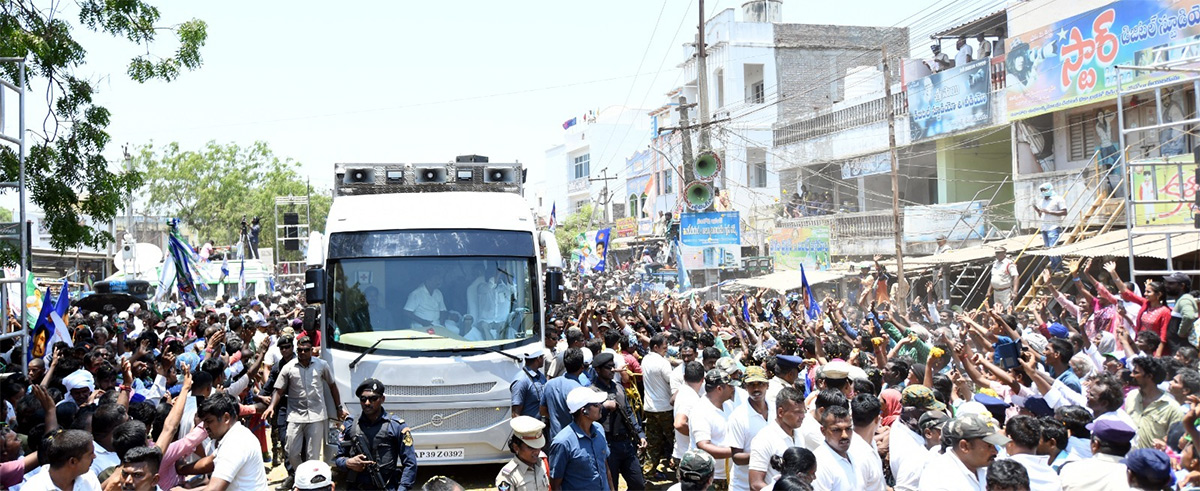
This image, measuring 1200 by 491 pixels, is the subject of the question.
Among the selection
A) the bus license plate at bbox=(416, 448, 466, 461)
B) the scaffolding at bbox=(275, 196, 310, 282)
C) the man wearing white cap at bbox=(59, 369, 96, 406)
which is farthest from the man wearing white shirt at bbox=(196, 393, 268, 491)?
the scaffolding at bbox=(275, 196, 310, 282)

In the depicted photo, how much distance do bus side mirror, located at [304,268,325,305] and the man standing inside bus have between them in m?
0.80

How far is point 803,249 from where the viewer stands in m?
24.6

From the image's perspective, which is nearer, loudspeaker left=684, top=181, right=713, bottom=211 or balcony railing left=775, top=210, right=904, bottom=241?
loudspeaker left=684, top=181, right=713, bottom=211

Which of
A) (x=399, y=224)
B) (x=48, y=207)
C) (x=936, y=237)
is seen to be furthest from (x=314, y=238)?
(x=936, y=237)

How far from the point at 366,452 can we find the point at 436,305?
303 centimetres

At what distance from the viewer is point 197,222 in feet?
175

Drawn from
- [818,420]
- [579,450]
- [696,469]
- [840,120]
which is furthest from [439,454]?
[840,120]

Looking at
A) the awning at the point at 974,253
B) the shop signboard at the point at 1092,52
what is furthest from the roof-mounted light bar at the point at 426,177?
the shop signboard at the point at 1092,52

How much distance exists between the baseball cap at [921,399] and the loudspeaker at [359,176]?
23.6 ft

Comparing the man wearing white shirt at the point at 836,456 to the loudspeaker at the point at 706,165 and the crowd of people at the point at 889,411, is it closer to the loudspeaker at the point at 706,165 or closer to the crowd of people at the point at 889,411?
the crowd of people at the point at 889,411

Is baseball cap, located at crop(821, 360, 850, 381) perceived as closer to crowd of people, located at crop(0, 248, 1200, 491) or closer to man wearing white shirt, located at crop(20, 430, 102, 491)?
crowd of people, located at crop(0, 248, 1200, 491)

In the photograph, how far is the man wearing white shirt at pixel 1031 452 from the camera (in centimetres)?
498

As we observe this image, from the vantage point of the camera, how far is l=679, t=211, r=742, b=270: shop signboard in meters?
20.6

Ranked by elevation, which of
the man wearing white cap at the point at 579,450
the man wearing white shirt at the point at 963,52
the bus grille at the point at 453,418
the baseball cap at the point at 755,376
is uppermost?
the man wearing white shirt at the point at 963,52
